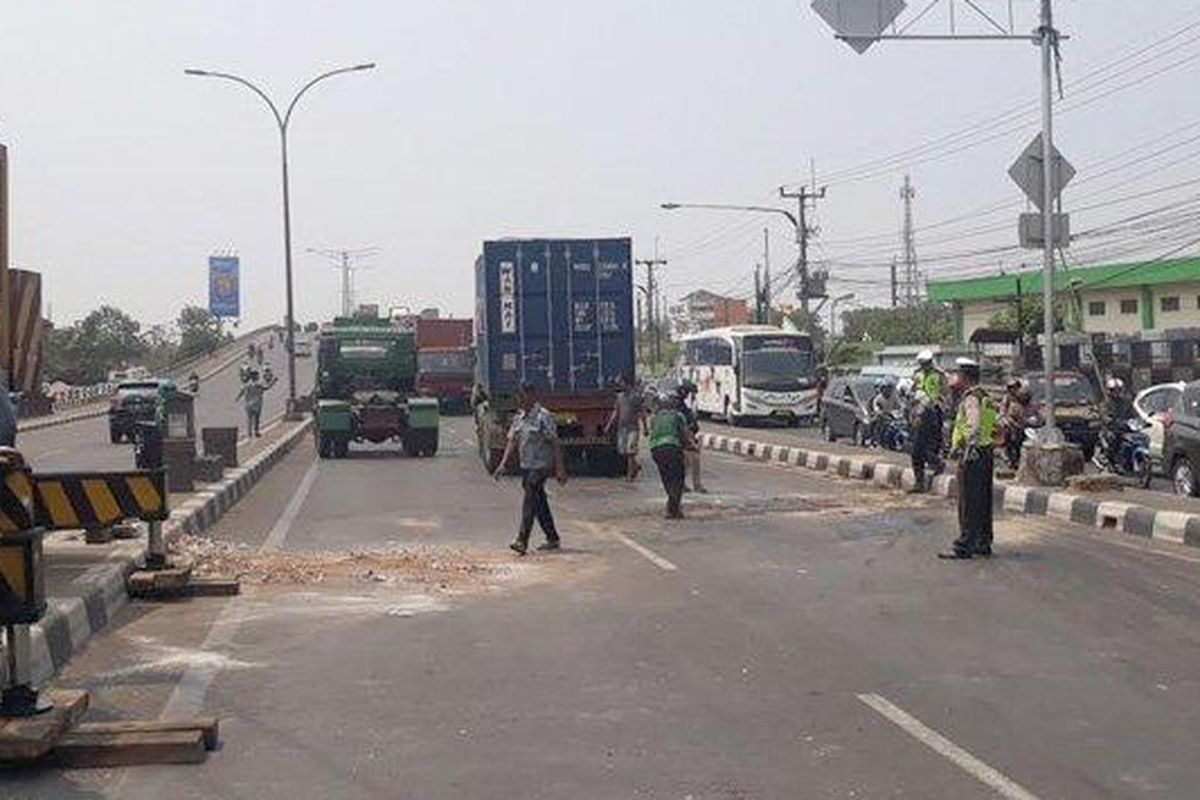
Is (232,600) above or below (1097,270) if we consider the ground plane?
below

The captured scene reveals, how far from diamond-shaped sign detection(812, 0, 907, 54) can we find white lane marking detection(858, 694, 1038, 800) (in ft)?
37.8

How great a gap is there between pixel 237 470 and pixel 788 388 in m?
21.8

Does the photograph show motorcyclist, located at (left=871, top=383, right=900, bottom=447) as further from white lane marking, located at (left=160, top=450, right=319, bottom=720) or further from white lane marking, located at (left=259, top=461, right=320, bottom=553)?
white lane marking, located at (left=160, top=450, right=319, bottom=720)

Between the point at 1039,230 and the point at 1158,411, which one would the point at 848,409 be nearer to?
the point at 1158,411

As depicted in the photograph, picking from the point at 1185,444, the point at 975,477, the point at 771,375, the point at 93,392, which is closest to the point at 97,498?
the point at 975,477

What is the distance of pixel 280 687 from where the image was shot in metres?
8.26

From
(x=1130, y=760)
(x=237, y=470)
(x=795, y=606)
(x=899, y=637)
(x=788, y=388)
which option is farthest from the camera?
(x=788, y=388)

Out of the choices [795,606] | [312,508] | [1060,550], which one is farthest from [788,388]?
[795,606]

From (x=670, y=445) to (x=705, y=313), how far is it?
123 meters

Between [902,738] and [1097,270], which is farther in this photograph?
[1097,270]

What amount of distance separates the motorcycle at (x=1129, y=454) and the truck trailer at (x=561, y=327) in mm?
7330

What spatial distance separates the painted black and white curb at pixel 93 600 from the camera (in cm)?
895

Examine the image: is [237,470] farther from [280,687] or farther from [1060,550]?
[280,687]

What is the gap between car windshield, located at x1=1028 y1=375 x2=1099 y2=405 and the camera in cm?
2453
